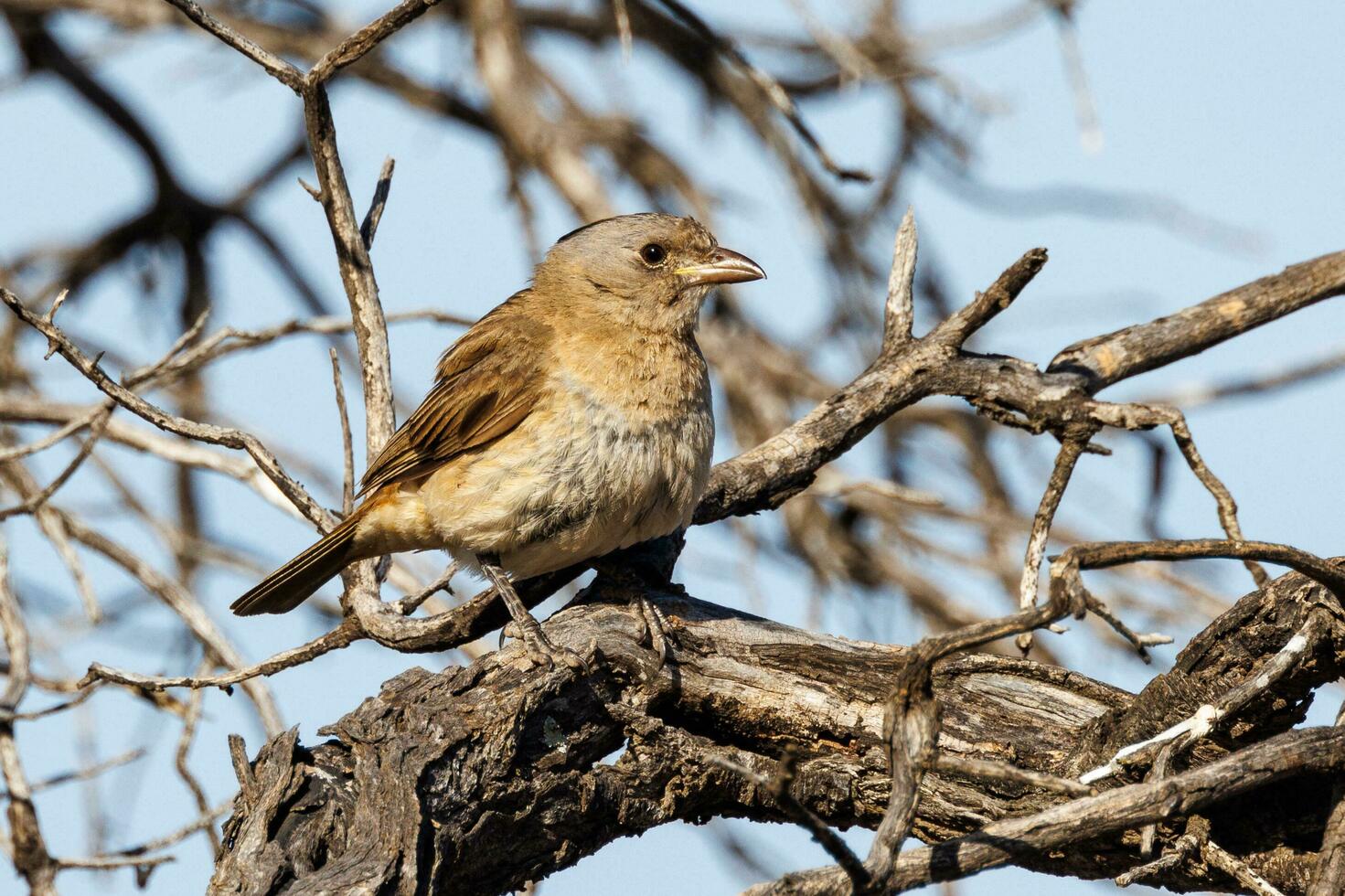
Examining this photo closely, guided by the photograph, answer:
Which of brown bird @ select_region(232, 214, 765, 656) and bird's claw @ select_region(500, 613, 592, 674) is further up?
brown bird @ select_region(232, 214, 765, 656)

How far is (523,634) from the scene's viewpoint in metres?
3.67

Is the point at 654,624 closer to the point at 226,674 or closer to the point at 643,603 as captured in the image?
the point at 643,603

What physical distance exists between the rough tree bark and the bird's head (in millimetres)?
1341

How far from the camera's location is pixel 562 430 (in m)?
4.27

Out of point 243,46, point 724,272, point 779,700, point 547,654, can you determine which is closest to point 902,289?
point 724,272

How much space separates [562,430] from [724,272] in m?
0.96

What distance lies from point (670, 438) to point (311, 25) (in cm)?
388

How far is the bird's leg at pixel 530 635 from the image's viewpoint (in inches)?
133

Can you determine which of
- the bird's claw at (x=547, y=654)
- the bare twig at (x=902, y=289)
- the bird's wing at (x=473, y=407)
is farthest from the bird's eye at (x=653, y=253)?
the bird's claw at (x=547, y=654)

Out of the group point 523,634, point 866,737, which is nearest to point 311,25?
point 523,634

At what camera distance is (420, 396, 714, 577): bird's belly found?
13.6 feet

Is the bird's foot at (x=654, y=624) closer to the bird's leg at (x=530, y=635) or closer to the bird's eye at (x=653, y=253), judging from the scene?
the bird's leg at (x=530, y=635)

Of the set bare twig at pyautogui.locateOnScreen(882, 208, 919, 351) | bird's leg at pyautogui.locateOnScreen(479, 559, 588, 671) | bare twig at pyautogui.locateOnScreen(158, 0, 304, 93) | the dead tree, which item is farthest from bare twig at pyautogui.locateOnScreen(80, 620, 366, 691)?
bare twig at pyautogui.locateOnScreen(882, 208, 919, 351)

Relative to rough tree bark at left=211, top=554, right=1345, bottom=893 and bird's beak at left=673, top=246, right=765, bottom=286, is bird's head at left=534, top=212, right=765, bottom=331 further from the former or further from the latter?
rough tree bark at left=211, top=554, right=1345, bottom=893
